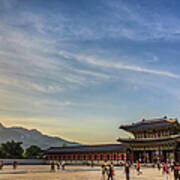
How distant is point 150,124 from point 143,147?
7095 millimetres

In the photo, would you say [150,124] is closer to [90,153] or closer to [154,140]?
[154,140]

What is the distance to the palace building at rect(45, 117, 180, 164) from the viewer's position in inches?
2314

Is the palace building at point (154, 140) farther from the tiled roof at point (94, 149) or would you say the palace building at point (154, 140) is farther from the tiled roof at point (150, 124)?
the tiled roof at point (94, 149)

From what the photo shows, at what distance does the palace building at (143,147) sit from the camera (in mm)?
58781

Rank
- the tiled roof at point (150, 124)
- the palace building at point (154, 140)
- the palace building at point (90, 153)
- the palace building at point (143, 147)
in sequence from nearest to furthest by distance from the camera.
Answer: the palace building at point (154, 140)
the palace building at point (143, 147)
the tiled roof at point (150, 124)
the palace building at point (90, 153)

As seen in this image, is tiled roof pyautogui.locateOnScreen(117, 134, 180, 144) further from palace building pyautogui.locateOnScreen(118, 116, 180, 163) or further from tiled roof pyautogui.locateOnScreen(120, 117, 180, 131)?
tiled roof pyautogui.locateOnScreen(120, 117, 180, 131)

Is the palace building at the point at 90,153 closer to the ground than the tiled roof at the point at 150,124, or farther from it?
closer to the ground

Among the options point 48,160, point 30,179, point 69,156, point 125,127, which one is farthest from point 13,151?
point 30,179

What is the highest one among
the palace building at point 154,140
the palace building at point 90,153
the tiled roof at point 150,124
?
the tiled roof at point 150,124

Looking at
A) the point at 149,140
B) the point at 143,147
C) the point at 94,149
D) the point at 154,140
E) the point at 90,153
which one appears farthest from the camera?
the point at 94,149

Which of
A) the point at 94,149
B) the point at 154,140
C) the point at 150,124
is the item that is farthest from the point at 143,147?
the point at 94,149

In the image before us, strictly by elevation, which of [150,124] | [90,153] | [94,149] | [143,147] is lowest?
[90,153]

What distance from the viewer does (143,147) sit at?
62.7 meters

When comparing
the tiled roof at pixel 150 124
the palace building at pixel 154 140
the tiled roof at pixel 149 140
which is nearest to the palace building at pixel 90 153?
the tiled roof at pixel 149 140
